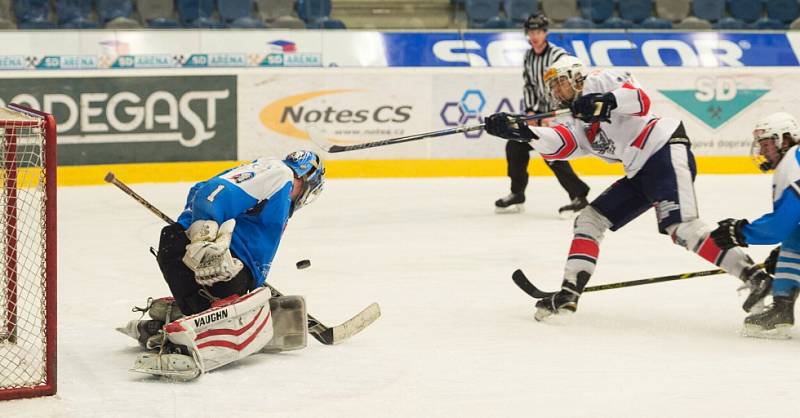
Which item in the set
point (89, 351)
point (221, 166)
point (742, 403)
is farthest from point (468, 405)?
point (221, 166)

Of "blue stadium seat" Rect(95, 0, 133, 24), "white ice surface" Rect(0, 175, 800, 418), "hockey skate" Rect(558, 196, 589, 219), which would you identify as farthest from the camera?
"blue stadium seat" Rect(95, 0, 133, 24)

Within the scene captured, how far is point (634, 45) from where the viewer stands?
9.45 metres

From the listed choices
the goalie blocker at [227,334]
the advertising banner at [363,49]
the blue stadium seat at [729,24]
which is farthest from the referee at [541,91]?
the goalie blocker at [227,334]

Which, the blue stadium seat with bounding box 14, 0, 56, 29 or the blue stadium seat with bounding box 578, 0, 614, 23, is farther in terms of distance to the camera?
the blue stadium seat with bounding box 578, 0, 614, 23

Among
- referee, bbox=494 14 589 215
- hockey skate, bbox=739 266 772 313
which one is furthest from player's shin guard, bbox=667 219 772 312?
referee, bbox=494 14 589 215

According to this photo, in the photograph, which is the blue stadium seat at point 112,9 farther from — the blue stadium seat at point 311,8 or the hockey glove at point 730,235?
the hockey glove at point 730,235

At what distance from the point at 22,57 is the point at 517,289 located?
4.28 m

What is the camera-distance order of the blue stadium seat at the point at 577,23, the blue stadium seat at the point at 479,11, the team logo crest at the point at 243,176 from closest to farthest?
the team logo crest at the point at 243,176
the blue stadium seat at the point at 479,11
the blue stadium seat at the point at 577,23

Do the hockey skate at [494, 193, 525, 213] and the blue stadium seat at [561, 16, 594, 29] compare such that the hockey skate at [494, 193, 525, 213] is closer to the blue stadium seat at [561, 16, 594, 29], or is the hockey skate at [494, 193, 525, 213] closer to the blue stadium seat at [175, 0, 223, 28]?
the blue stadium seat at [561, 16, 594, 29]

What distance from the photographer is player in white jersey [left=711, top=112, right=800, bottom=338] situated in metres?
4.16

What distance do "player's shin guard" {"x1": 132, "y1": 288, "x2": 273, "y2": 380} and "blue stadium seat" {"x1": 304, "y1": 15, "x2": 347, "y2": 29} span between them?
17.5ft

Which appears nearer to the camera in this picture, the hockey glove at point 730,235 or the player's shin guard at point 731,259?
the hockey glove at point 730,235

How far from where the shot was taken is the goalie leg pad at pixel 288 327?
404cm

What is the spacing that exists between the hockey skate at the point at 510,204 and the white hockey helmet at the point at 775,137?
3302mm
